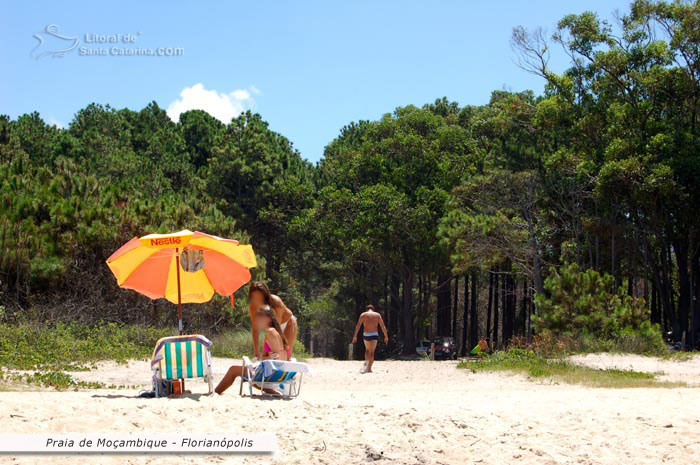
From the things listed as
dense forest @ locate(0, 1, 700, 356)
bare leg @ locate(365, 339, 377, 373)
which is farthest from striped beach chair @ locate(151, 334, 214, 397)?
dense forest @ locate(0, 1, 700, 356)

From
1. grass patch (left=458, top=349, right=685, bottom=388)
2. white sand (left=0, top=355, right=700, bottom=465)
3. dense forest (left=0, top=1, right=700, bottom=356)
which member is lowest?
white sand (left=0, top=355, right=700, bottom=465)

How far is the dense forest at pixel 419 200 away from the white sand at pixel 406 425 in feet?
41.1

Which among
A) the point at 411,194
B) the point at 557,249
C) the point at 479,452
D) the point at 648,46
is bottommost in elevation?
the point at 479,452

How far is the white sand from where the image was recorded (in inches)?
309

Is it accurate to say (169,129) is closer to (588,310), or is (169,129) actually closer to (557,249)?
(557,249)

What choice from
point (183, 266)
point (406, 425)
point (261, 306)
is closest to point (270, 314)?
point (261, 306)

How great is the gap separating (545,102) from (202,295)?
21468 mm

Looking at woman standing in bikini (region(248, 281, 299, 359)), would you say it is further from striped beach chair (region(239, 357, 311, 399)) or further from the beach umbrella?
the beach umbrella

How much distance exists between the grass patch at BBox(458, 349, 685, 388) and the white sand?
297 cm

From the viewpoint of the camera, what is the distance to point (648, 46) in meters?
28.3

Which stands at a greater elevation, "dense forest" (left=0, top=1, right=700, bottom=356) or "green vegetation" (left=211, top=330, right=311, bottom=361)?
"dense forest" (left=0, top=1, right=700, bottom=356)

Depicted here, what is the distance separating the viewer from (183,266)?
12.3 meters

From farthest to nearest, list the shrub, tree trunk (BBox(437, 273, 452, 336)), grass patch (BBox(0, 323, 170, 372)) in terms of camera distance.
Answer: tree trunk (BBox(437, 273, 452, 336))
the shrub
grass patch (BBox(0, 323, 170, 372))

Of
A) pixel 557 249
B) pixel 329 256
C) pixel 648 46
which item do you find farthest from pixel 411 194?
pixel 648 46
